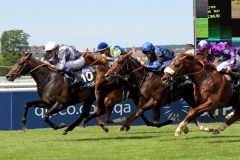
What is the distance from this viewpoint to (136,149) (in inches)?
398

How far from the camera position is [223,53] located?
12.1 metres

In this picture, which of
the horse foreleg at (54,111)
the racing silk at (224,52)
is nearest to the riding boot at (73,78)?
the horse foreleg at (54,111)

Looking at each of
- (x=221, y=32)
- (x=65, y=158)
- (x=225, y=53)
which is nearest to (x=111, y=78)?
(x=225, y=53)

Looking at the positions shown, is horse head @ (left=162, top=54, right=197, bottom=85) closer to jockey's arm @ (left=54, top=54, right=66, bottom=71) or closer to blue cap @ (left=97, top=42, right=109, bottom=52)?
jockey's arm @ (left=54, top=54, right=66, bottom=71)

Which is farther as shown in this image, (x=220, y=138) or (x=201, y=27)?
(x=201, y=27)

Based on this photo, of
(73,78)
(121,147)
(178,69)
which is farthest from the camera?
(73,78)

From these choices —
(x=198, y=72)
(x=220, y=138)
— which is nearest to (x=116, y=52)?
(x=198, y=72)

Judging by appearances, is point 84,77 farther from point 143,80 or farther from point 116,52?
point 143,80

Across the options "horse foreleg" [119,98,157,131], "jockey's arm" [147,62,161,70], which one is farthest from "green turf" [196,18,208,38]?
"horse foreleg" [119,98,157,131]

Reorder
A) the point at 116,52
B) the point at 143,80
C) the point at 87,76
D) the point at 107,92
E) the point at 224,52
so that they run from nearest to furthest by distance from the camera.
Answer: the point at 224,52 < the point at 143,80 < the point at 87,76 < the point at 116,52 < the point at 107,92

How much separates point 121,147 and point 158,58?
3722mm

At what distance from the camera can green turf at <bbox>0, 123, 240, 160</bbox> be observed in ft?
30.5

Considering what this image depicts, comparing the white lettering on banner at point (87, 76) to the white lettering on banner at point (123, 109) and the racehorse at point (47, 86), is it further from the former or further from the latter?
the white lettering on banner at point (123, 109)

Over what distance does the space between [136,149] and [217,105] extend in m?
2.09
